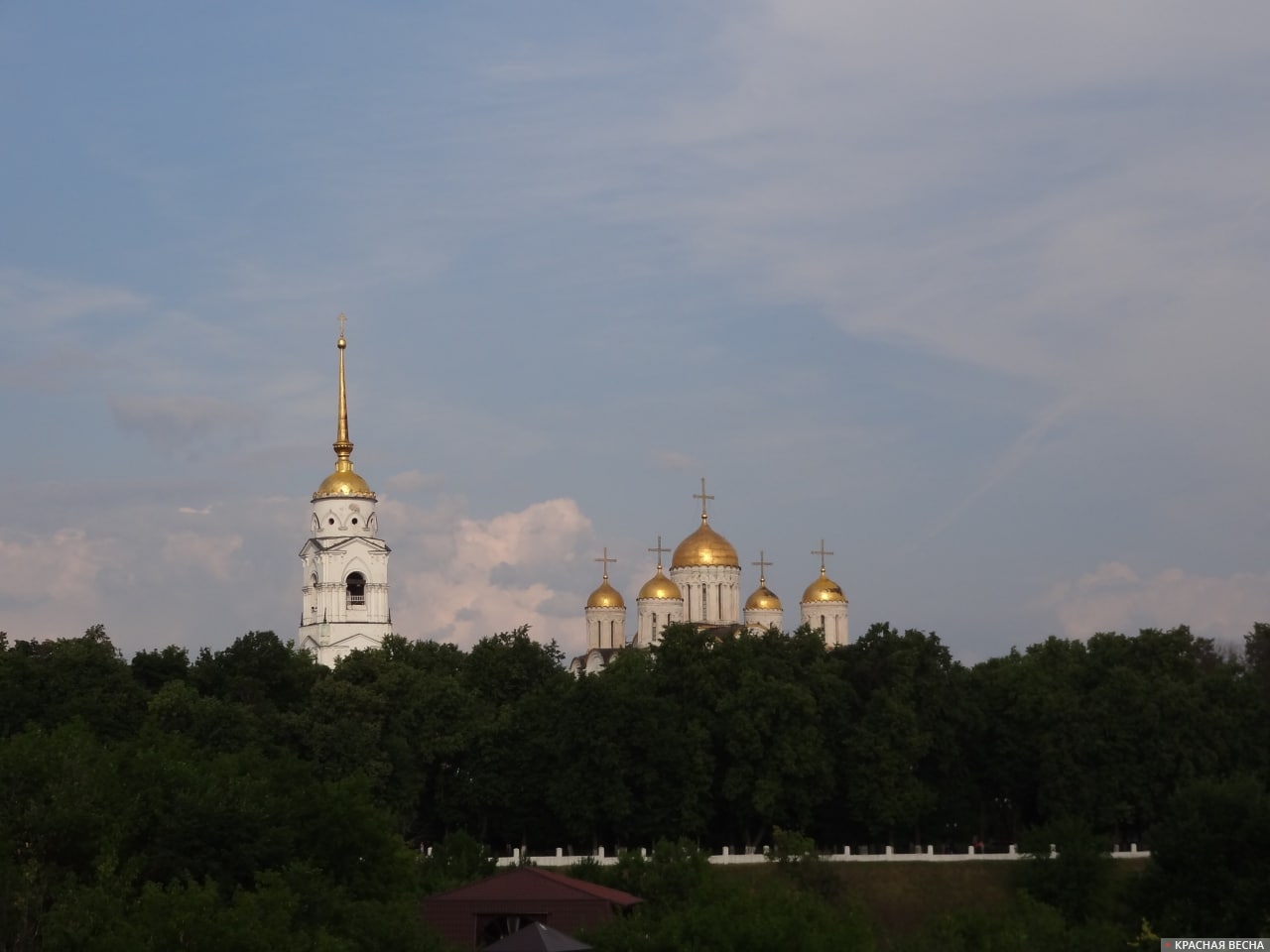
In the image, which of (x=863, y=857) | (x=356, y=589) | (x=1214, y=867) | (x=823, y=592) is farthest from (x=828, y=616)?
(x=1214, y=867)

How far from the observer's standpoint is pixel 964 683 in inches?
2982

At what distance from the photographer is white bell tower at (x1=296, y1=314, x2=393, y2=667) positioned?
100438 millimetres

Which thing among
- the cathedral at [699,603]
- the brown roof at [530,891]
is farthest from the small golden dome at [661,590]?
the brown roof at [530,891]

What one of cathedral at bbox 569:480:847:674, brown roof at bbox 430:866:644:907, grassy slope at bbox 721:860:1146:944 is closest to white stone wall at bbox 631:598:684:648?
cathedral at bbox 569:480:847:674

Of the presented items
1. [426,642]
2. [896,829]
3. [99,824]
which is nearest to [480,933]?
[99,824]

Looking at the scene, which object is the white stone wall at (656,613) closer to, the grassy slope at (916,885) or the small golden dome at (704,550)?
the small golden dome at (704,550)

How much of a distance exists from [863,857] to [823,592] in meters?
43.9

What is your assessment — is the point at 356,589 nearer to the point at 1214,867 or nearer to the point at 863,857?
the point at 863,857

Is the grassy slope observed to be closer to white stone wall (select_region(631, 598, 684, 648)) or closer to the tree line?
the tree line

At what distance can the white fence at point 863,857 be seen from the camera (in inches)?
2640

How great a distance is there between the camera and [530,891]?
53.4m

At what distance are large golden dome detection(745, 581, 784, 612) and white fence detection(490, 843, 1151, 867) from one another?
40.0m

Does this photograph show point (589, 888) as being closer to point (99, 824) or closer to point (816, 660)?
point (99, 824)

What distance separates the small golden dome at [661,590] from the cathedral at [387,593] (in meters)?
0.05
